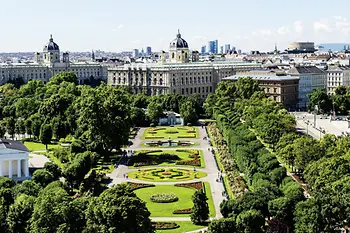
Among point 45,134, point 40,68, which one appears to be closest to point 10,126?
point 45,134

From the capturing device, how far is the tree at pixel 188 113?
11750 centimetres

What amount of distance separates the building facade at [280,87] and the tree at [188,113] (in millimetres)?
27482

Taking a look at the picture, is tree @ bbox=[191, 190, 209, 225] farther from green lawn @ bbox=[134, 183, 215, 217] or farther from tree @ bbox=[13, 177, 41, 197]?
tree @ bbox=[13, 177, 41, 197]

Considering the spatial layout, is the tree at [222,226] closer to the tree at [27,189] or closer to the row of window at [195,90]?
the tree at [27,189]

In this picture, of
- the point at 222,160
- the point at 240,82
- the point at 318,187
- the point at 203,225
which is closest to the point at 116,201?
the point at 203,225

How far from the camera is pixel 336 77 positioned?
160 m

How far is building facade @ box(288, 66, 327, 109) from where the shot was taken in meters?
148

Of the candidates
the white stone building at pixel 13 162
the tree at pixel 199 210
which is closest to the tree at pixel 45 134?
the white stone building at pixel 13 162

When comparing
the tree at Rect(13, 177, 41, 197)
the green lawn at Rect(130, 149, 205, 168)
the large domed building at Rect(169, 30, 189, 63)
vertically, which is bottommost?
the green lawn at Rect(130, 149, 205, 168)

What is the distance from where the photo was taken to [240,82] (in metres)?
135

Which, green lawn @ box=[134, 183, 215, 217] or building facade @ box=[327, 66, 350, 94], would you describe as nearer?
green lawn @ box=[134, 183, 215, 217]

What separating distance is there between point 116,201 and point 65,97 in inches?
2579

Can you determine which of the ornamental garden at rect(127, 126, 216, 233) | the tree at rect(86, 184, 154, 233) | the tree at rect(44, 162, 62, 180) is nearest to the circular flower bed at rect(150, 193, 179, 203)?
the ornamental garden at rect(127, 126, 216, 233)

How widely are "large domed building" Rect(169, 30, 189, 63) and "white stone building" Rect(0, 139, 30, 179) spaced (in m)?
111
